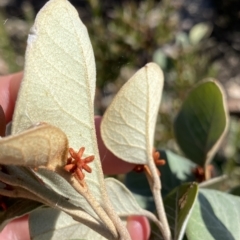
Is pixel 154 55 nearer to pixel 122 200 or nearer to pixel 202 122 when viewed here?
pixel 202 122

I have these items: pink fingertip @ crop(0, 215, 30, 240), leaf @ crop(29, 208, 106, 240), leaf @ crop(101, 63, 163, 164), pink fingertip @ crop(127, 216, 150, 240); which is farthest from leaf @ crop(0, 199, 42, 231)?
pink fingertip @ crop(0, 215, 30, 240)

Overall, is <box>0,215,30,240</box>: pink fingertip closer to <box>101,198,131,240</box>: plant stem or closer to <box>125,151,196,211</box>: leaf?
<box>125,151,196,211</box>: leaf

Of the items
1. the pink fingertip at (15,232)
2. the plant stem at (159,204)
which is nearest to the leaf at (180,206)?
the plant stem at (159,204)

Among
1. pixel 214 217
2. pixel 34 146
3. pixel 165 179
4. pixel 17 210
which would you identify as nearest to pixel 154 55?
pixel 165 179

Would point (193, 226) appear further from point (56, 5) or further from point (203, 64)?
point (203, 64)

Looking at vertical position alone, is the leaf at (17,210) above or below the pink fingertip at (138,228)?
above

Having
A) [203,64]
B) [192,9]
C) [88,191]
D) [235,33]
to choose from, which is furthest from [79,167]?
[192,9]

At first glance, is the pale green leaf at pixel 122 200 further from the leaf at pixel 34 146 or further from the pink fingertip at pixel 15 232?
the pink fingertip at pixel 15 232
